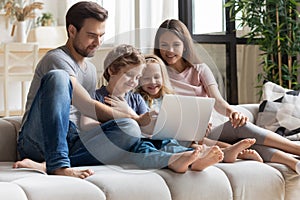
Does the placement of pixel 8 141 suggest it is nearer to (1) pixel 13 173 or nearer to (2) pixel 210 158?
(1) pixel 13 173

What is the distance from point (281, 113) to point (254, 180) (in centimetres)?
106

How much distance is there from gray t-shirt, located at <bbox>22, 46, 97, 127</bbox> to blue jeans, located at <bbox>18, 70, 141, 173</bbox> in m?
0.13

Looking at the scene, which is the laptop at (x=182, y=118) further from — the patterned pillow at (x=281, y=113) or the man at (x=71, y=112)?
the patterned pillow at (x=281, y=113)

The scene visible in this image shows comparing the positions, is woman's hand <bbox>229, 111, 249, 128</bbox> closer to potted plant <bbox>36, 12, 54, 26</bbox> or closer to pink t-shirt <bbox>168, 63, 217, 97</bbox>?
pink t-shirt <bbox>168, 63, 217, 97</bbox>

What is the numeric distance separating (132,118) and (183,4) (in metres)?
2.64

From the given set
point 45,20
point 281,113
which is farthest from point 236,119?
point 45,20

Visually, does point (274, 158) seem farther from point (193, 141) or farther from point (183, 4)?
point (183, 4)

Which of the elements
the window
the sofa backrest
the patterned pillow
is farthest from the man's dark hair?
the window

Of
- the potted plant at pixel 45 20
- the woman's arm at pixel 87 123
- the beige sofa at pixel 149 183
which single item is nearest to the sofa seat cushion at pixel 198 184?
the beige sofa at pixel 149 183

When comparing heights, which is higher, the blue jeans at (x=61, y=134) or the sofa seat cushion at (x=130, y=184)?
the blue jeans at (x=61, y=134)

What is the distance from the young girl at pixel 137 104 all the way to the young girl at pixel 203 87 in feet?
0.74

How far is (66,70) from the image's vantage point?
2578mm

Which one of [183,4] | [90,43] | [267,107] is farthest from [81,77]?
[183,4]

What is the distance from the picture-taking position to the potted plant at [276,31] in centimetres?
470
